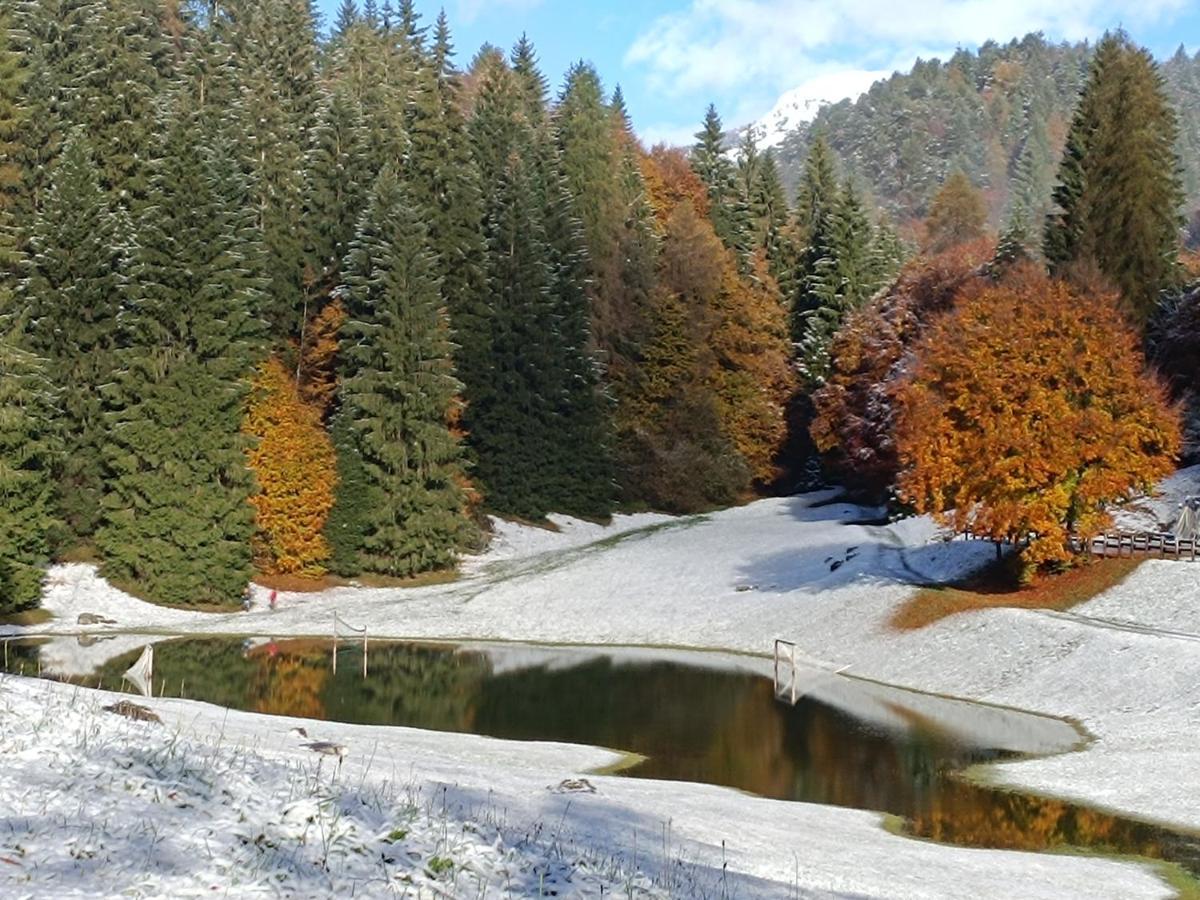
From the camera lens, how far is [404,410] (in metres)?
68.7

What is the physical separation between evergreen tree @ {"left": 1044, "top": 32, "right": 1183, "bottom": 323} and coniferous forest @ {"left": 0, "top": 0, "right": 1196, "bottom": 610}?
0.61ft

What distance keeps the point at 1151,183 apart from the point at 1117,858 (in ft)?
191

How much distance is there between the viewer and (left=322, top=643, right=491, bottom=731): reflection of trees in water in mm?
39438

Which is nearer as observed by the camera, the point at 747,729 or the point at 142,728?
the point at 142,728

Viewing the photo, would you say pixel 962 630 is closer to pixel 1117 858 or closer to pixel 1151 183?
pixel 1117 858

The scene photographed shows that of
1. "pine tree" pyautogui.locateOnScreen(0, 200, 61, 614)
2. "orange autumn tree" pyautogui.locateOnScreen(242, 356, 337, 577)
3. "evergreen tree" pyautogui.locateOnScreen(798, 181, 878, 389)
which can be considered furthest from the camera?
"evergreen tree" pyautogui.locateOnScreen(798, 181, 878, 389)

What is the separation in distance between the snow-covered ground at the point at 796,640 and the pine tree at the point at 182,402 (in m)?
2.73

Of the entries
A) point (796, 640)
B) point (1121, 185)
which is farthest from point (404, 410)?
point (1121, 185)

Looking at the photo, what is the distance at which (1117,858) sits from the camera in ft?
76.9

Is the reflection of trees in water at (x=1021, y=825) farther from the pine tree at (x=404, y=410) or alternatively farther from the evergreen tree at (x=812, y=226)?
the evergreen tree at (x=812, y=226)

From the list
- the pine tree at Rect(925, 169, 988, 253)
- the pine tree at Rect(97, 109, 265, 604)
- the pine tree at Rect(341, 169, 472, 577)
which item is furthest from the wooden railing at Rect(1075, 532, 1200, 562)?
the pine tree at Rect(925, 169, 988, 253)

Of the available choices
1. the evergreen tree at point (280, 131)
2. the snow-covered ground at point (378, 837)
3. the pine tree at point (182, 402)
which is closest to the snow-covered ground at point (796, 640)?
the snow-covered ground at point (378, 837)

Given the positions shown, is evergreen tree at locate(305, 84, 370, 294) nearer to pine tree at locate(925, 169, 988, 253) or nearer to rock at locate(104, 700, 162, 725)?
rock at locate(104, 700, 162, 725)

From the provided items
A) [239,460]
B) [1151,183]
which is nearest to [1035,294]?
[1151,183]
